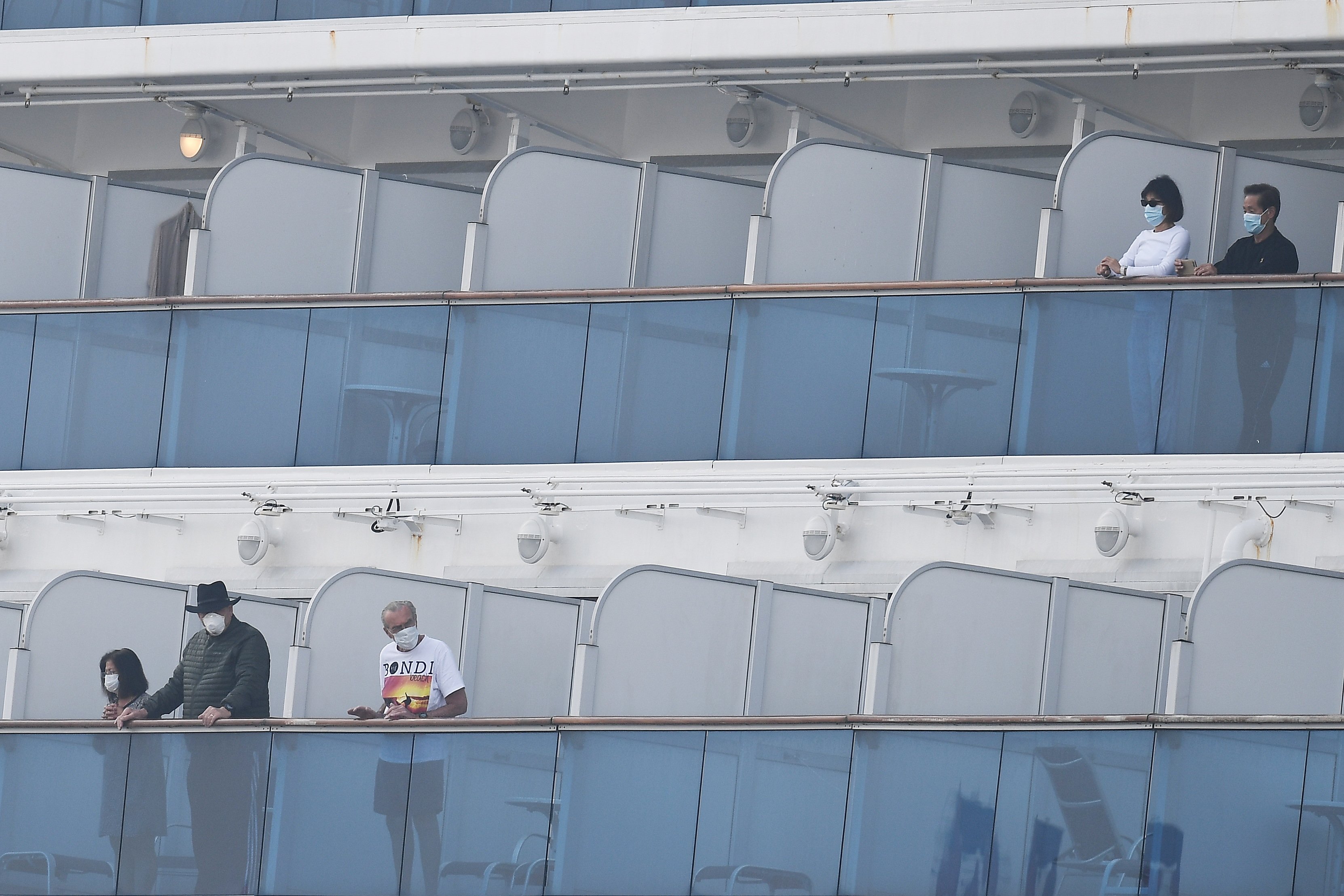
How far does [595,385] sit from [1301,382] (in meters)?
4.17

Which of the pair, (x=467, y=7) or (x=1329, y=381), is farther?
(x=467, y=7)

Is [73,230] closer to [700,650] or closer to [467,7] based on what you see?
[467,7]

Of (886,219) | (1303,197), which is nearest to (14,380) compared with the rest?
(886,219)

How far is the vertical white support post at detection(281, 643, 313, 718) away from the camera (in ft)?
48.6

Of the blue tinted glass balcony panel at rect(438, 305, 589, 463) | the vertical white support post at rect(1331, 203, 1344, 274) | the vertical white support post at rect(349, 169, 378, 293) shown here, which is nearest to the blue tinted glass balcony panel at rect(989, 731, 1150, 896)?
the vertical white support post at rect(1331, 203, 1344, 274)

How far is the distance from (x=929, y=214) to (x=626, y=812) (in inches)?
197

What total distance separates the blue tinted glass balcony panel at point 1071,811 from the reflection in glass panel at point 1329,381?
265 cm

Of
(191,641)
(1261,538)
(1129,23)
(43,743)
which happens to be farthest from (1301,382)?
(43,743)

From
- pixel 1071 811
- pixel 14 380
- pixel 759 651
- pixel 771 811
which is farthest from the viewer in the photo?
pixel 14 380

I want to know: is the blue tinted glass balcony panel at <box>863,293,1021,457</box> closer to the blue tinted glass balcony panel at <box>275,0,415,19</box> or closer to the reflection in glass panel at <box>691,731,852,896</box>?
the reflection in glass panel at <box>691,731,852,896</box>

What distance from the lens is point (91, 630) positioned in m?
15.8

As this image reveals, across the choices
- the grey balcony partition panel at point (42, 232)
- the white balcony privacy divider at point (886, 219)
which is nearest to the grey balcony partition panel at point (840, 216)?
the white balcony privacy divider at point (886, 219)

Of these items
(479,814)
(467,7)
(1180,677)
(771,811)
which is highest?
(467,7)

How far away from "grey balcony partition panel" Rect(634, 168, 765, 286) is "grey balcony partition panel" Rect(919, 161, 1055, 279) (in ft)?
4.54
